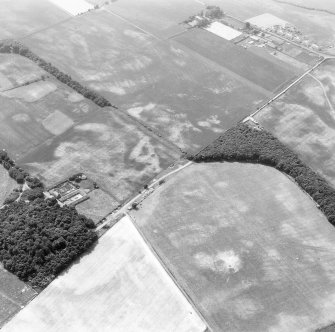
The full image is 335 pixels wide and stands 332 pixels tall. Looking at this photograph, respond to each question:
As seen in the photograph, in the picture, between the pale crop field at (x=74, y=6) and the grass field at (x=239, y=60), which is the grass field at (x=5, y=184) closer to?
the grass field at (x=239, y=60)

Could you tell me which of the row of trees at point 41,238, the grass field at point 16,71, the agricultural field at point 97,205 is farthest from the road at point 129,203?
the grass field at point 16,71

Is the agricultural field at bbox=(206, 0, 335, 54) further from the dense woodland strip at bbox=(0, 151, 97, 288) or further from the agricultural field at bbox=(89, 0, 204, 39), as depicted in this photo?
the dense woodland strip at bbox=(0, 151, 97, 288)

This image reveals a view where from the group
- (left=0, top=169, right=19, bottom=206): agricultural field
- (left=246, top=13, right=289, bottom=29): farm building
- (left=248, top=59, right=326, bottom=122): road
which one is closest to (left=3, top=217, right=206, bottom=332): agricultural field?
(left=0, top=169, right=19, bottom=206): agricultural field

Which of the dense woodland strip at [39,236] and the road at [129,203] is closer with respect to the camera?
the dense woodland strip at [39,236]

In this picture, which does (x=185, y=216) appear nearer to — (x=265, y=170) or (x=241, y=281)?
(x=241, y=281)

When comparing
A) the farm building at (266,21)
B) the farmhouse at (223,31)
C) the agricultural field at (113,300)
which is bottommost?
the agricultural field at (113,300)

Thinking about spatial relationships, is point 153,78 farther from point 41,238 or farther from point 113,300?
point 113,300
